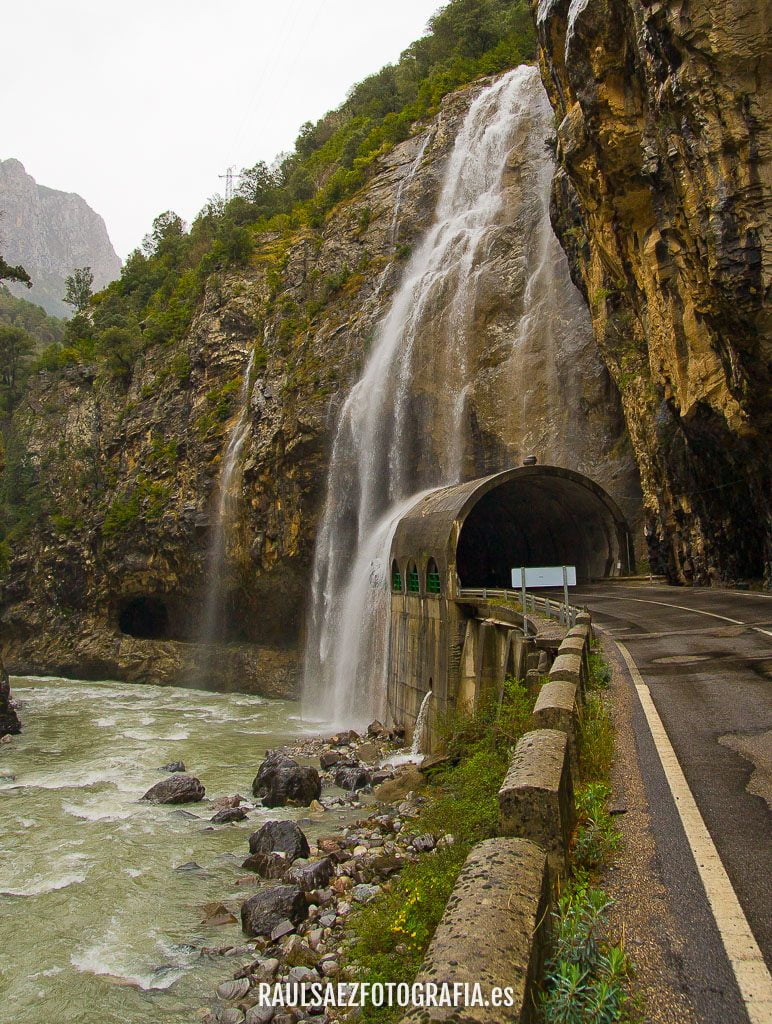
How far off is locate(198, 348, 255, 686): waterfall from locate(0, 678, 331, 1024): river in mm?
15348

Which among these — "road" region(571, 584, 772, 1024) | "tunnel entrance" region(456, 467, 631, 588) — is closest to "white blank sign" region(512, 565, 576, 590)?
"road" region(571, 584, 772, 1024)

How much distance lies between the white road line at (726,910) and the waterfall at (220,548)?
3485 centimetres

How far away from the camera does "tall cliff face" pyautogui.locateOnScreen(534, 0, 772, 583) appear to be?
14883 millimetres

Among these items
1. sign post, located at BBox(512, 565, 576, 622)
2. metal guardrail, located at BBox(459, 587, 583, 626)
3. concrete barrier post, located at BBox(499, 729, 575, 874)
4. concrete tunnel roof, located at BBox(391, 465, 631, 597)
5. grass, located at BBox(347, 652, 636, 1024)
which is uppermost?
concrete tunnel roof, located at BBox(391, 465, 631, 597)

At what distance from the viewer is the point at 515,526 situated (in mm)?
33062

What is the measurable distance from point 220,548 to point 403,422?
44.6ft

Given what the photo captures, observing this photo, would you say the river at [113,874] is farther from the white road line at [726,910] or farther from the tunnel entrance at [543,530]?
the tunnel entrance at [543,530]

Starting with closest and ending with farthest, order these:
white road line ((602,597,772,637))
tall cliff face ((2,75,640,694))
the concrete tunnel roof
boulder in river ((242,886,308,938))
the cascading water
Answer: boulder in river ((242,886,308,938)) < white road line ((602,597,772,637)) < the cascading water < the concrete tunnel roof < tall cliff face ((2,75,640,694))

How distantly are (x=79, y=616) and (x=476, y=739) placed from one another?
40468mm

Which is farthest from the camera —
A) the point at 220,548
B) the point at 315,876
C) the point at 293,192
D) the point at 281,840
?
the point at 293,192

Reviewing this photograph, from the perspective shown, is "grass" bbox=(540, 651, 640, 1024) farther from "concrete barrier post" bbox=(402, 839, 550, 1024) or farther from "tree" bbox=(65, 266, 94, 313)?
"tree" bbox=(65, 266, 94, 313)

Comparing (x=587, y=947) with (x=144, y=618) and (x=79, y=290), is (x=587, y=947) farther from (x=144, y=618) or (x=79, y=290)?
(x=79, y=290)

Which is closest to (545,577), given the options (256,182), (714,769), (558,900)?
(714,769)

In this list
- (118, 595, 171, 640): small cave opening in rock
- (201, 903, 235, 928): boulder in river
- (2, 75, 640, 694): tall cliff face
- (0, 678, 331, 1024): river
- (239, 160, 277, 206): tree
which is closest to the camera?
(0, 678, 331, 1024): river
